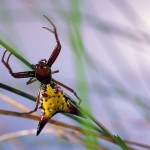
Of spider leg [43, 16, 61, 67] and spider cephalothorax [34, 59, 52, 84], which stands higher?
spider leg [43, 16, 61, 67]

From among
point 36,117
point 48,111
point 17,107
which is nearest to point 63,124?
point 36,117

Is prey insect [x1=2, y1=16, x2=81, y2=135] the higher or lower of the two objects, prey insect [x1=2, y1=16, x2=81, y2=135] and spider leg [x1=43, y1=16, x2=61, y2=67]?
the lower

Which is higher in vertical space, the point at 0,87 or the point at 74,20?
the point at 74,20

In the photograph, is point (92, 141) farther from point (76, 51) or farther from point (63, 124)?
point (63, 124)

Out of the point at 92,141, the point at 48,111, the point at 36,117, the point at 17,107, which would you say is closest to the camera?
the point at 92,141

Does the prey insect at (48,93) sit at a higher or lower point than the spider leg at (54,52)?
lower

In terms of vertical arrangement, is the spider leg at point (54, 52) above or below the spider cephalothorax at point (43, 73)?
above

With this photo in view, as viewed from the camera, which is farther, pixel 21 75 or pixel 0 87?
pixel 21 75

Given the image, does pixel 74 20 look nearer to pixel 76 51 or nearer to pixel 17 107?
pixel 76 51

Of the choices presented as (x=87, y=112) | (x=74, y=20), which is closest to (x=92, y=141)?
(x=87, y=112)

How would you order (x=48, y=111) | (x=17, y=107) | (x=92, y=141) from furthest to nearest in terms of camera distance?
(x=17, y=107) < (x=48, y=111) < (x=92, y=141)
